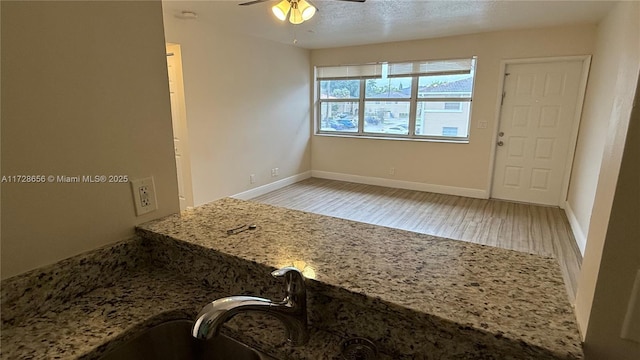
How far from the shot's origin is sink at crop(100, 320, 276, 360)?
84 centimetres

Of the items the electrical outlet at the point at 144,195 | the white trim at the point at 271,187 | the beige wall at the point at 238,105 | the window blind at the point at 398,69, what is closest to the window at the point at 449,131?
the window blind at the point at 398,69

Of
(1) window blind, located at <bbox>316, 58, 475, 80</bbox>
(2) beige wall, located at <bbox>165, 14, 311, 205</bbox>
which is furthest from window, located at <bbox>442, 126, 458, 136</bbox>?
(2) beige wall, located at <bbox>165, 14, 311, 205</bbox>

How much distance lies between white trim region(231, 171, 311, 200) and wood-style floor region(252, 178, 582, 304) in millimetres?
123

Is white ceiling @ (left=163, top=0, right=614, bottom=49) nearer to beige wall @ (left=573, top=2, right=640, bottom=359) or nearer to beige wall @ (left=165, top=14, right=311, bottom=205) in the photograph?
beige wall @ (left=165, top=14, right=311, bottom=205)

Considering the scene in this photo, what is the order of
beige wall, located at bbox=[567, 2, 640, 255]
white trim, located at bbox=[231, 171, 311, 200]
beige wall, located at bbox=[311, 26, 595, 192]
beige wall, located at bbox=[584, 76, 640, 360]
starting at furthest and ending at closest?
white trim, located at bbox=[231, 171, 311, 200]
beige wall, located at bbox=[311, 26, 595, 192]
beige wall, located at bbox=[567, 2, 640, 255]
beige wall, located at bbox=[584, 76, 640, 360]

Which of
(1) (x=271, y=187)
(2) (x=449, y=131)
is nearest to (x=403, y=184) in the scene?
(2) (x=449, y=131)

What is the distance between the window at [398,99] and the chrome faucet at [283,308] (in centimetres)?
486

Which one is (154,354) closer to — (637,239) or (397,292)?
(397,292)

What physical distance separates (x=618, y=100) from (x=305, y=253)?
782 mm

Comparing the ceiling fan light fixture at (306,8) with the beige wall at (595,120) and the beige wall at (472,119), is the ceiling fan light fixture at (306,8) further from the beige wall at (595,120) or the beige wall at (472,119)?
the beige wall at (472,119)

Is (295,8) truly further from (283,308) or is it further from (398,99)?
(398,99)

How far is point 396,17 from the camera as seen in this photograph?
3.60 meters

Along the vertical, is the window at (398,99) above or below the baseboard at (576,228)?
above

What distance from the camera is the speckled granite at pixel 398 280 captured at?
636 mm
